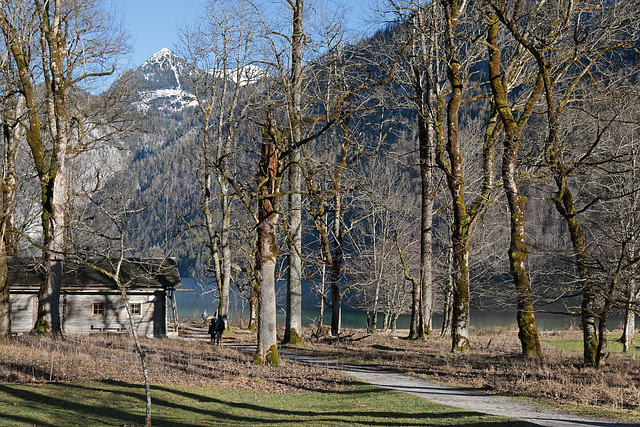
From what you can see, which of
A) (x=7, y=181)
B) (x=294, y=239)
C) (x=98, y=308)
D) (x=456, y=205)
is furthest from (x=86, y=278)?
(x=456, y=205)

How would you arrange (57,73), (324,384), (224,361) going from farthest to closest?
1. (57,73)
2. (224,361)
3. (324,384)

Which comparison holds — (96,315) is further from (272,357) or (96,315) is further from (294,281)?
(272,357)

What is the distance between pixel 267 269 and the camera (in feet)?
51.9

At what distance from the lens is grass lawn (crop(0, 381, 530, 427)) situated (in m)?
8.95

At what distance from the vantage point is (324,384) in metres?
13.6

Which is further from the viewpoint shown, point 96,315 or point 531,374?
point 96,315

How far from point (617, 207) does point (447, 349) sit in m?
10.3

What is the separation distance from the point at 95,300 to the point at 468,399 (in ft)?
86.6

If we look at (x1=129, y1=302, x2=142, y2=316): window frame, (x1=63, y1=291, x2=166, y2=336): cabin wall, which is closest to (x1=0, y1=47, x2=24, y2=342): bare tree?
(x1=63, y1=291, x2=166, y2=336): cabin wall

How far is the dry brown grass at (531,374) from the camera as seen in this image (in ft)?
34.5

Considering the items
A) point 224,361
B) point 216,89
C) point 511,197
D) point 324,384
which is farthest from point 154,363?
point 216,89

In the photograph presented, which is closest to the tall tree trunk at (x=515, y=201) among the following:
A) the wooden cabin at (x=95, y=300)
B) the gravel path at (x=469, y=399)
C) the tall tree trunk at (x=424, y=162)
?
the gravel path at (x=469, y=399)

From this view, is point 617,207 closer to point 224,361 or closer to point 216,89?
point 224,361

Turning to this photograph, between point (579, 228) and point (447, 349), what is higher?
point (579, 228)
